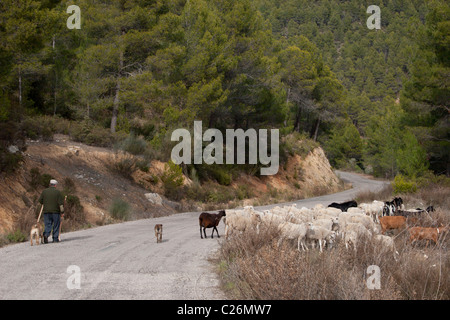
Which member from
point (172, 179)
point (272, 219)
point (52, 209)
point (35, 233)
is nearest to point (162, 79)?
point (172, 179)

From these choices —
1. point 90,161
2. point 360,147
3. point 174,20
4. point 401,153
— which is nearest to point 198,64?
point 174,20

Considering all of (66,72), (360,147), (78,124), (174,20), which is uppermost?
(174,20)

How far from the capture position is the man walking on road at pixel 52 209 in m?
13.5

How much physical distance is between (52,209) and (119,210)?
300 inches

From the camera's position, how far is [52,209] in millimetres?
13516

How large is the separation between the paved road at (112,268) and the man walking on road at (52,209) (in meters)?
0.50

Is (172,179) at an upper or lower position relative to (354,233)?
lower

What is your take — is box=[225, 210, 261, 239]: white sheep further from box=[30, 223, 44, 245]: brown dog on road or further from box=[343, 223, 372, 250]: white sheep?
box=[30, 223, 44, 245]: brown dog on road

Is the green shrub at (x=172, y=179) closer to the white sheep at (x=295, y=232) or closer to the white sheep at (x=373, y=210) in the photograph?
the white sheep at (x=373, y=210)

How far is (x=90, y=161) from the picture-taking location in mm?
25672

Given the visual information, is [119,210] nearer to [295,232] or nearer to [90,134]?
[90,134]

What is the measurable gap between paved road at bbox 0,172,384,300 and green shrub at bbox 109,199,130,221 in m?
5.38
